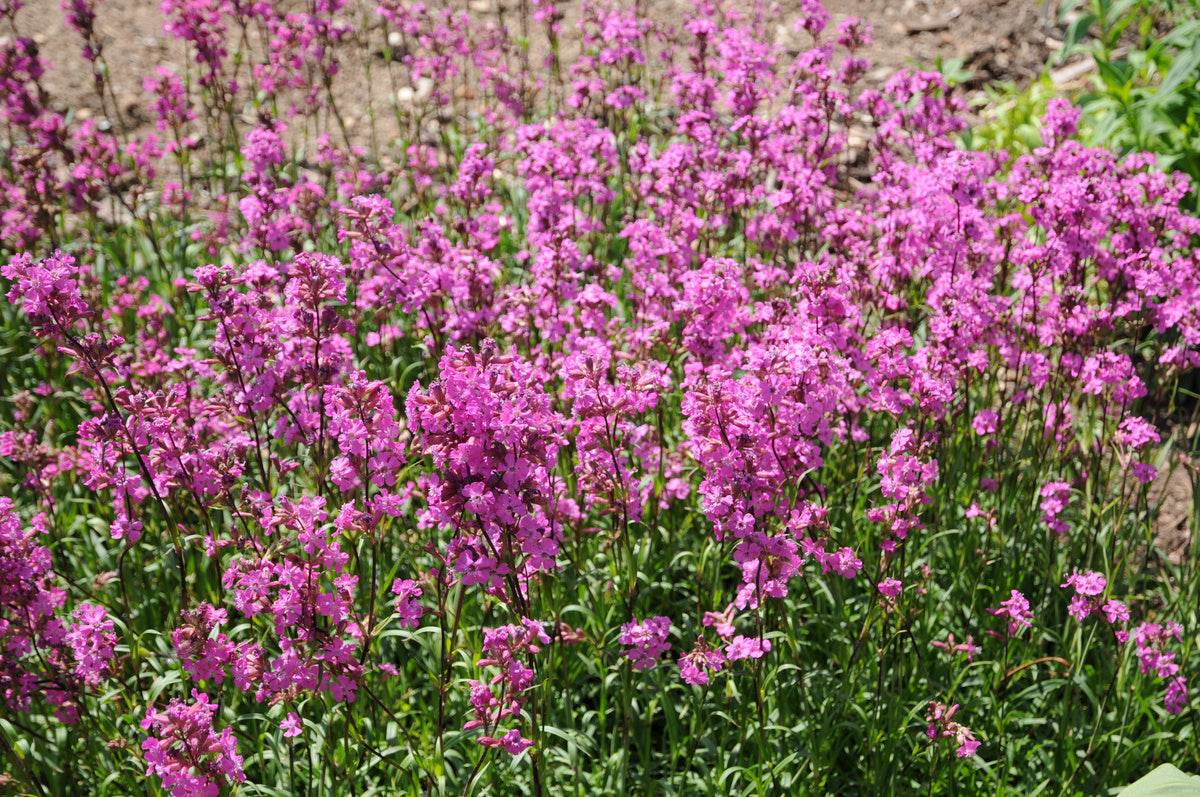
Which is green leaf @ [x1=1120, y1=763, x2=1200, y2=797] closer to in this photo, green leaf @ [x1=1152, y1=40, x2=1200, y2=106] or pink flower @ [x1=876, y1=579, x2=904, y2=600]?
pink flower @ [x1=876, y1=579, x2=904, y2=600]

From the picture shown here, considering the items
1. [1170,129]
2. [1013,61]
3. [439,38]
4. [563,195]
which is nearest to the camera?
[563,195]

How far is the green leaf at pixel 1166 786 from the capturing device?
9.07 feet

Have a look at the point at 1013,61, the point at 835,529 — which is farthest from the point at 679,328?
the point at 1013,61

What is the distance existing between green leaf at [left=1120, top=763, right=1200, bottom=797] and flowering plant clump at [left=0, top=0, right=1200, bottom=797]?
467 mm

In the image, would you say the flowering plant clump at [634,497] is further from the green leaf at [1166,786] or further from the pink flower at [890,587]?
the green leaf at [1166,786]

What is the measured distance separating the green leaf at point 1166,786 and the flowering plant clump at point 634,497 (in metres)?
0.47

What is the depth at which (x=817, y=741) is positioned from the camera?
3523mm

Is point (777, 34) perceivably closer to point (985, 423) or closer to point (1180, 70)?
point (1180, 70)

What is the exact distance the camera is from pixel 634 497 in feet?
11.7

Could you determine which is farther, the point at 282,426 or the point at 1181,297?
the point at 1181,297

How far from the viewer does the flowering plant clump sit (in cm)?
→ 296

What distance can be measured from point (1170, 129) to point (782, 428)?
4507mm

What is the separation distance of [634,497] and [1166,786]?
5.84 ft

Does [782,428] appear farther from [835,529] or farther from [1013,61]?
[1013,61]
